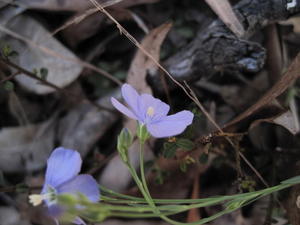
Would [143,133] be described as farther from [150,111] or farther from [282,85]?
Result: [282,85]

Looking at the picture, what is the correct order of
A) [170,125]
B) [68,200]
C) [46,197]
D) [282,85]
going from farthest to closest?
[282,85] → [170,125] → [46,197] → [68,200]

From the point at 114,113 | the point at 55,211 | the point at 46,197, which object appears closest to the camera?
the point at 55,211

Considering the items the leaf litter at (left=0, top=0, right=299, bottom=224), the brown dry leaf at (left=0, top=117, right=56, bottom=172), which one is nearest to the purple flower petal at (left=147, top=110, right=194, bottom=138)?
the leaf litter at (left=0, top=0, right=299, bottom=224)

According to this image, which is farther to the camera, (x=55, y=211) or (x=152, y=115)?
(x=152, y=115)

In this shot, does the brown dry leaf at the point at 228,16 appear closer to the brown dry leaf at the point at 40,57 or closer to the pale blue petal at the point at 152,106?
the pale blue petal at the point at 152,106

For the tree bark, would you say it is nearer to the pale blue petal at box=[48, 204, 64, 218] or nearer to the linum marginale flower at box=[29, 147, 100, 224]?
the linum marginale flower at box=[29, 147, 100, 224]

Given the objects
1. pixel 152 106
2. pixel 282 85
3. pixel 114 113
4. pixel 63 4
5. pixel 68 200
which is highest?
pixel 63 4

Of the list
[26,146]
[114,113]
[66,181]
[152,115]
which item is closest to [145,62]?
[114,113]

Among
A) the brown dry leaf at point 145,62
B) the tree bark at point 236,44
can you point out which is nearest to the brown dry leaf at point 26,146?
the brown dry leaf at point 145,62

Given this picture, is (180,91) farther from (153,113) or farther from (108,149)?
(153,113)
